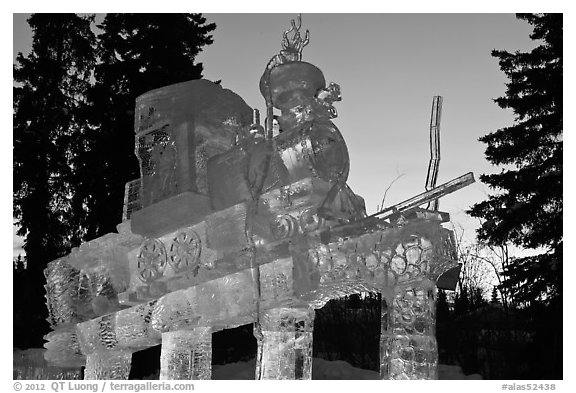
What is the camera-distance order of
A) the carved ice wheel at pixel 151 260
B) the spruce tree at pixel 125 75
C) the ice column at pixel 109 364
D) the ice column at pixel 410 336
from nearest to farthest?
the ice column at pixel 410 336 < the carved ice wheel at pixel 151 260 < the ice column at pixel 109 364 < the spruce tree at pixel 125 75

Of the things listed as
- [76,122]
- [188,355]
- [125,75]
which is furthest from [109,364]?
[125,75]

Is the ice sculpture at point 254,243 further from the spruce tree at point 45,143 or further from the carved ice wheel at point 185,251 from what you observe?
the spruce tree at point 45,143

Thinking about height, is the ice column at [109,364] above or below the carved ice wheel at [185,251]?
below

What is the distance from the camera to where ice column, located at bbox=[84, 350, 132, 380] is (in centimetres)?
590

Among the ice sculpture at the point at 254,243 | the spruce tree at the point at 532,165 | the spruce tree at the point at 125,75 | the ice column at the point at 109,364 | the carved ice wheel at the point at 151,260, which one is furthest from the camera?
the spruce tree at the point at 125,75

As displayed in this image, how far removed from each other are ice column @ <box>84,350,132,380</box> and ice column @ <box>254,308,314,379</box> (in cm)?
161

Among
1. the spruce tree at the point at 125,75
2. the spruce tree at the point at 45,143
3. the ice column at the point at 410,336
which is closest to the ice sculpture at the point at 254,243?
the ice column at the point at 410,336

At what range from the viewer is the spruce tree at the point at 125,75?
1253 centimetres

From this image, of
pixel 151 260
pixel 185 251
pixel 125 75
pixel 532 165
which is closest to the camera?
pixel 185 251

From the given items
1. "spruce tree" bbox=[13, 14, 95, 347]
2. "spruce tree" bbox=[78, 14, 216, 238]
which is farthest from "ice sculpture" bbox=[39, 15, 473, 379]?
"spruce tree" bbox=[78, 14, 216, 238]

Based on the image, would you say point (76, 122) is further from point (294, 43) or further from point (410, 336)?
point (410, 336)

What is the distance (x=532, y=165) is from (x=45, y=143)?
7299 mm

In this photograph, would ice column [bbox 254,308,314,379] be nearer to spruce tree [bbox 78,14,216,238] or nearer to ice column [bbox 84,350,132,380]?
ice column [bbox 84,350,132,380]

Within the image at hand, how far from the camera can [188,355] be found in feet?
17.1
